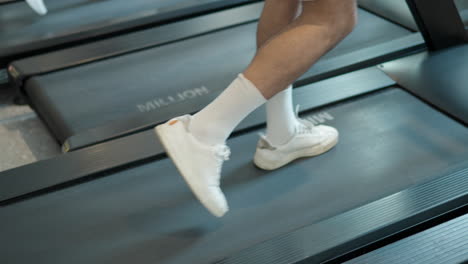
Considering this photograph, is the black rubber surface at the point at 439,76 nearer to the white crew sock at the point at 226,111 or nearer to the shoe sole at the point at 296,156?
the shoe sole at the point at 296,156

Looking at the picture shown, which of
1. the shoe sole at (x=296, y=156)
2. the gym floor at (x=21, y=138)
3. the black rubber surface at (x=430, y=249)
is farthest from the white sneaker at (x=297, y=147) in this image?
the gym floor at (x=21, y=138)

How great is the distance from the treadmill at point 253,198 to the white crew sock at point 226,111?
0.28 m

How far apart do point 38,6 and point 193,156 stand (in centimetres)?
188

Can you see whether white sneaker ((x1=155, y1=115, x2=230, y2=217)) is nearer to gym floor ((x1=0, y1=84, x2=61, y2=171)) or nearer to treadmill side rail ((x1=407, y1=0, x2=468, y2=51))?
gym floor ((x1=0, y1=84, x2=61, y2=171))

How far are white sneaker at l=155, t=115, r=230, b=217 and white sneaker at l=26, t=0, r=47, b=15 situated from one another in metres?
1.78

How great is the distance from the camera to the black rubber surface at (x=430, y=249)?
4.29ft

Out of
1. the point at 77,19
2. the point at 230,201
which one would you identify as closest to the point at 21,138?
the point at 77,19

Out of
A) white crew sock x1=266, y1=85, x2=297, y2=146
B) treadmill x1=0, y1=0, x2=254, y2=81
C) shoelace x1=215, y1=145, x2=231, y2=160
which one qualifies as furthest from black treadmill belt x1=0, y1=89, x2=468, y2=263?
treadmill x1=0, y1=0, x2=254, y2=81

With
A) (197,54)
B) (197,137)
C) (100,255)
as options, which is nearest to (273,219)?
(197,137)

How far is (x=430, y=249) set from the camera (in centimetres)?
133

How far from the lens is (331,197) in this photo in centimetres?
154

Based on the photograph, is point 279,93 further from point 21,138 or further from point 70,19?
point 70,19

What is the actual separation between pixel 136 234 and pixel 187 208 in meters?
0.16

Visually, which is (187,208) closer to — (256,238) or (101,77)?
(256,238)
